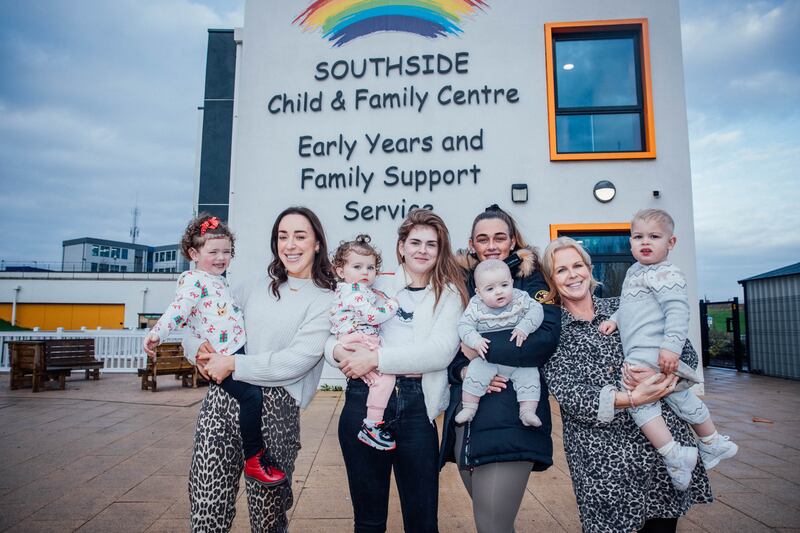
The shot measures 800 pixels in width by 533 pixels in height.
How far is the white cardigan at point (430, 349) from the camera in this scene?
1.98 meters

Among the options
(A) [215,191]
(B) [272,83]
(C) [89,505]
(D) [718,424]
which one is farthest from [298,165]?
(D) [718,424]

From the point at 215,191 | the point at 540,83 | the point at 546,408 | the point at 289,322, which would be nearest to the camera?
the point at 546,408

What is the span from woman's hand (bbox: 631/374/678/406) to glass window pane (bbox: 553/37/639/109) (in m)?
6.92

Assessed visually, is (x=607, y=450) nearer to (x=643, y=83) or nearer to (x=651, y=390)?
(x=651, y=390)

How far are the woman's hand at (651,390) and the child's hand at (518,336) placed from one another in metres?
0.49

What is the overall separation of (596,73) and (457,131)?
270cm

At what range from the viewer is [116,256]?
40.3 metres

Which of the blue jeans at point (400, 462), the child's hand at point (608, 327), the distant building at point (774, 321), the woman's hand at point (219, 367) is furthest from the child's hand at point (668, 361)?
the distant building at point (774, 321)

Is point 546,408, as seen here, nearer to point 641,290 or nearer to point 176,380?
point 641,290

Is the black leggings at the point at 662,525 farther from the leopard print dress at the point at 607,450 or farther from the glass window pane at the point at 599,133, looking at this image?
the glass window pane at the point at 599,133

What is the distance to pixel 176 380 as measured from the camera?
32.7 feet

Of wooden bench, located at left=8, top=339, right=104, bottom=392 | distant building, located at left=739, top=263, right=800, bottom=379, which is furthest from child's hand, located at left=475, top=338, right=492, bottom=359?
distant building, located at left=739, top=263, right=800, bottom=379

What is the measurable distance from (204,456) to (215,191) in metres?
8.83

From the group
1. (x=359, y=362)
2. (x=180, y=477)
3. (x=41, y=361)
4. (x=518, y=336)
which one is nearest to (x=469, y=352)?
(x=518, y=336)
